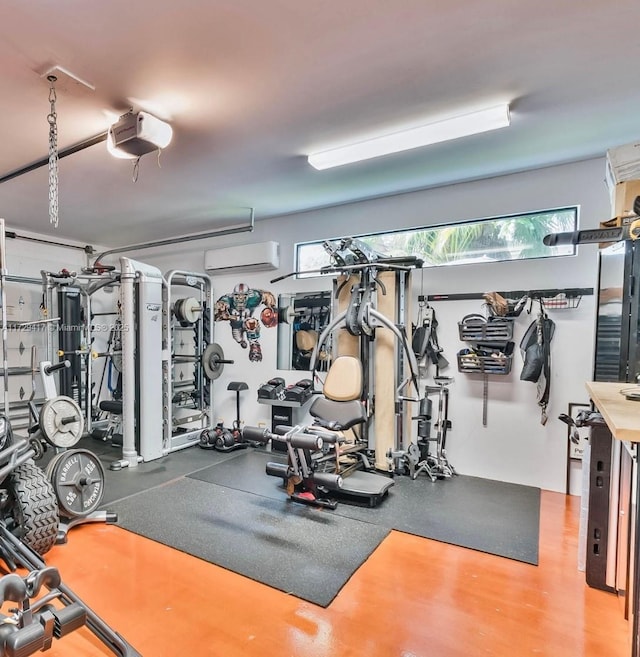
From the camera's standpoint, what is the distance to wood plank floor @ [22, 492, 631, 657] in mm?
1806

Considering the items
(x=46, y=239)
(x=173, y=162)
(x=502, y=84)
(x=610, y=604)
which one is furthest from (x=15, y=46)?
(x=46, y=239)

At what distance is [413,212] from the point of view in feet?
14.0

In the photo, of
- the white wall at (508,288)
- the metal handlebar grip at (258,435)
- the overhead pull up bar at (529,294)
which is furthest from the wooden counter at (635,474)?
the metal handlebar grip at (258,435)

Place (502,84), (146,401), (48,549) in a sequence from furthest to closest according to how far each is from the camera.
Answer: (146,401) < (48,549) < (502,84)

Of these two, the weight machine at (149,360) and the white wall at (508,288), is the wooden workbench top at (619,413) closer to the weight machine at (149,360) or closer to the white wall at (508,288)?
the white wall at (508,288)

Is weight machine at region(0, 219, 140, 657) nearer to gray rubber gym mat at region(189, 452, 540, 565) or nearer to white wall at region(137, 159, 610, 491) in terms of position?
gray rubber gym mat at region(189, 452, 540, 565)

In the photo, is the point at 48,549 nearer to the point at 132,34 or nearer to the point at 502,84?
the point at 132,34

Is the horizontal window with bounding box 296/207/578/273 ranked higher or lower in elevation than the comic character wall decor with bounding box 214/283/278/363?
higher

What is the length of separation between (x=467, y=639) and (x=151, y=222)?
5.56 metres

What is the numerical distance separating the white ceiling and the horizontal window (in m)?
0.48

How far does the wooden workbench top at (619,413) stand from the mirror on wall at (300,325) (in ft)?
10.8

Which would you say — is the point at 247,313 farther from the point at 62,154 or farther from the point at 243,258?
the point at 62,154

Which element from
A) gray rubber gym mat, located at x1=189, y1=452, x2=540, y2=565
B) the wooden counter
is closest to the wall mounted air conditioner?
gray rubber gym mat, located at x1=189, y1=452, x2=540, y2=565

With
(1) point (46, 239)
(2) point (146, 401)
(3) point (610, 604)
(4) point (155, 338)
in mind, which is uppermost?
(1) point (46, 239)
